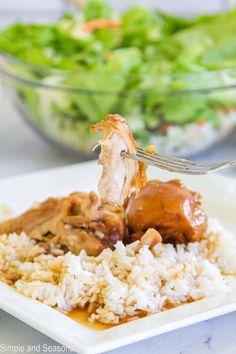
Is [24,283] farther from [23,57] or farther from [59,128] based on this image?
[23,57]

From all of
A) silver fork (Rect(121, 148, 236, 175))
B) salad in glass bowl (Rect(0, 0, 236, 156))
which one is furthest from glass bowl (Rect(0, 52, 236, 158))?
silver fork (Rect(121, 148, 236, 175))

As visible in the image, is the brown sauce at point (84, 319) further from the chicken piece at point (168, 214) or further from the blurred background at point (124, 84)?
the blurred background at point (124, 84)

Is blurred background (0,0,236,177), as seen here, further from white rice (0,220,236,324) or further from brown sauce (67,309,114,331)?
brown sauce (67,309,114,331)

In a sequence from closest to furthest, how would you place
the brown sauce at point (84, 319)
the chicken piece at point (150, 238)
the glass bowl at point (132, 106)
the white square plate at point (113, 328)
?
the white square plate at point (113, 328) → the brown sauce at point (84, 319) → the chicken piece at point (150, 238) → the glass bowl at point (132, 106)

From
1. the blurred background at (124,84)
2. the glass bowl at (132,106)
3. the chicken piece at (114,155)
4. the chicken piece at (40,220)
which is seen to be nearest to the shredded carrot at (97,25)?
the blurred background at (124,84)

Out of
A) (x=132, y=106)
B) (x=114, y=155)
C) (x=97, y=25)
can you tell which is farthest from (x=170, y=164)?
(x=97, y=25)

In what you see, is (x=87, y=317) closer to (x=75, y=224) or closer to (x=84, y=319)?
(x=84, y=319)
